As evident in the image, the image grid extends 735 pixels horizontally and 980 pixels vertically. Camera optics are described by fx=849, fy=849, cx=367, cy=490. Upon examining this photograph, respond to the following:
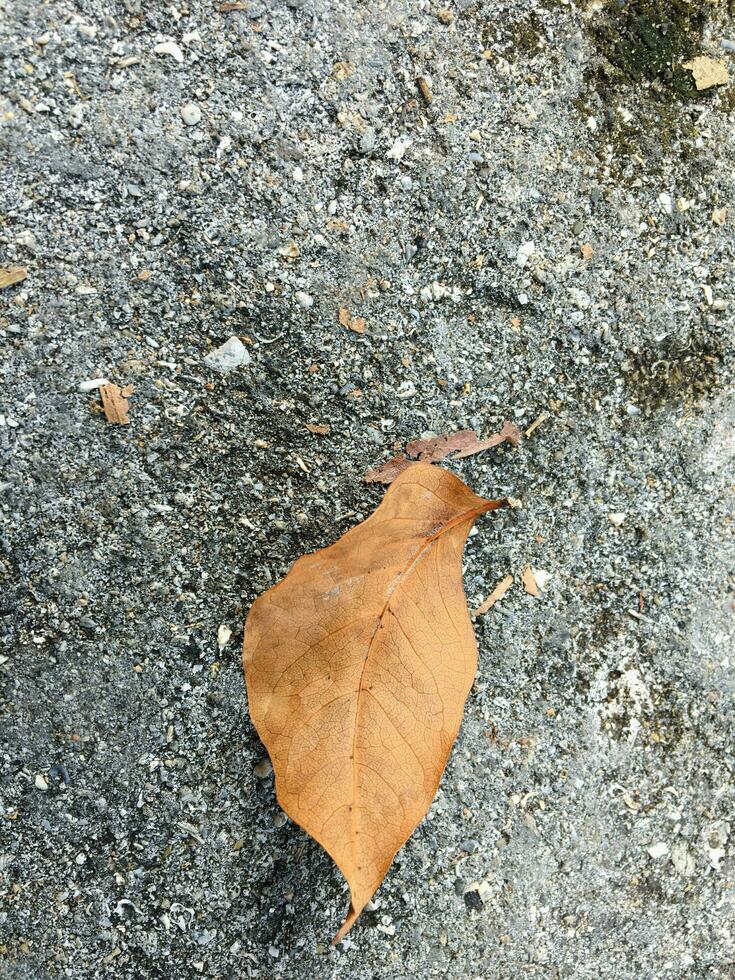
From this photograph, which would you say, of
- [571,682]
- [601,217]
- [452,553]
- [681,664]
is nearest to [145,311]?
[452,553]

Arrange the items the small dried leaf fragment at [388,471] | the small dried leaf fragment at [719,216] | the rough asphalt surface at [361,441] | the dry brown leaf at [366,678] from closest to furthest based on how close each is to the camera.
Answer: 1. the dry brown leaf at [366,678]
2. the rough asphalt surface at [361,441]
3. the small dried leaf fragment at [388,471]
4. the small dried leaf fragment at [719,216]

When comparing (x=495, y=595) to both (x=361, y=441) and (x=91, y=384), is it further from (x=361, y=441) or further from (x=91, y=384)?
(x=91, y=384)

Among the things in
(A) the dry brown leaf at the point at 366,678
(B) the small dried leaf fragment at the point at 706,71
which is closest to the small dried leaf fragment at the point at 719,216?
(B) the small dried leaf fragment at the point at 706,71

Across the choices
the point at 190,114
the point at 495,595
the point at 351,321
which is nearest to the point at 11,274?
the point at 190,114

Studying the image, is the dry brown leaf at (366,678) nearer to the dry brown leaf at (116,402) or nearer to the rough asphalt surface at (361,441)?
the rough asphalt surface at (361,441)

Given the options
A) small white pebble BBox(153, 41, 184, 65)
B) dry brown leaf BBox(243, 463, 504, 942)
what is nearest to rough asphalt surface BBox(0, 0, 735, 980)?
small white pebble BBox(153, 41, 184, 65)

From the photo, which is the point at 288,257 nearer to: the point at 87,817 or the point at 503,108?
the point at 503,108

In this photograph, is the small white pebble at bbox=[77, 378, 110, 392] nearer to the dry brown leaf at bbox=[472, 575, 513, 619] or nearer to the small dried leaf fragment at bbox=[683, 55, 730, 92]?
the dry brown leaf at bbox=[472, 575, 513, 619]
